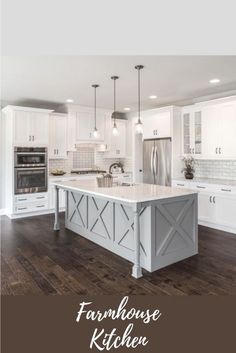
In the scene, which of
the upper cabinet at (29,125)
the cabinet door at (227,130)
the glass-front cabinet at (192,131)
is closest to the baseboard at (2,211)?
the upper cabinet at (29,125)

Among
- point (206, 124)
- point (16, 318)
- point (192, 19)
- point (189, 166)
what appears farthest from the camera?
point (189, 166)

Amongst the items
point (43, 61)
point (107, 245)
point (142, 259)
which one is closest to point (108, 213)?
point (107, 245)

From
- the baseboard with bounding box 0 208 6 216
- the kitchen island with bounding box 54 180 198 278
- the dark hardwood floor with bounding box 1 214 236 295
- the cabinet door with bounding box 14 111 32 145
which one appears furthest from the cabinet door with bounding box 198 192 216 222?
the baseboard with bounding box 0 208 6 216

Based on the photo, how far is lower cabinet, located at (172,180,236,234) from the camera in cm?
445

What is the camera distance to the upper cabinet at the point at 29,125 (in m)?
5.56

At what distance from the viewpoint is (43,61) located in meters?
3.46

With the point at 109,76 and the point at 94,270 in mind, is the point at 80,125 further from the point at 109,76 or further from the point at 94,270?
the point at 94,270

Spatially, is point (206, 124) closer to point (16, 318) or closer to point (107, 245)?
point (107, 245)

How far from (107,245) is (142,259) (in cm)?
79

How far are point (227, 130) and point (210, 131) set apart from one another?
0.37m

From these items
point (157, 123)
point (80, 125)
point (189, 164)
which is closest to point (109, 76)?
point (157, 123)

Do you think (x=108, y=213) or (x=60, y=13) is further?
(x=108, y=213)

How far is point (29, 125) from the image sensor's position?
226 inches

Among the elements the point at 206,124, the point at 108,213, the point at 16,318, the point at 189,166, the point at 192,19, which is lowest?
the point at 16,318
